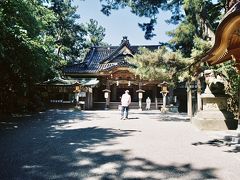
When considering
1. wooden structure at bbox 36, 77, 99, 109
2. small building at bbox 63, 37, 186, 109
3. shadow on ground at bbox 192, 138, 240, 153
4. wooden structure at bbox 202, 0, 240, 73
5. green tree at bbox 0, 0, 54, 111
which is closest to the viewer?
wooden structure at bbox 202, 0, 240, 73

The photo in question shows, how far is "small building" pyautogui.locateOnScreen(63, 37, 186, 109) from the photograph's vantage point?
30.1 metres

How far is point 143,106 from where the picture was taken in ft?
99.2

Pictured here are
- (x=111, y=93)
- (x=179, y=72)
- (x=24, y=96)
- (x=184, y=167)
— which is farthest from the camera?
(x=111, y=93)

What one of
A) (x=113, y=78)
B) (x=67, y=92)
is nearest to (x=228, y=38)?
(x=67, y=92)

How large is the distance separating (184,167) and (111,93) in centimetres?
2693

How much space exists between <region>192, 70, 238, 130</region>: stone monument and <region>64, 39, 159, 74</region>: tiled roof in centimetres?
1802

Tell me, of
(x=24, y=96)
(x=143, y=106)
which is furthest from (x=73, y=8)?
(x=24, y=96)

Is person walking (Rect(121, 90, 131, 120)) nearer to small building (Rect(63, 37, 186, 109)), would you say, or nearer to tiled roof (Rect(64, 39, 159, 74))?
small building (Rect(63, 37, 186, 109))

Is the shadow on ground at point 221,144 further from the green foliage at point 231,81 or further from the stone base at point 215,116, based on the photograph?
the green foliage at point 231,81

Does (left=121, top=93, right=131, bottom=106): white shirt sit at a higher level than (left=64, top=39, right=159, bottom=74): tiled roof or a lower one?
lower

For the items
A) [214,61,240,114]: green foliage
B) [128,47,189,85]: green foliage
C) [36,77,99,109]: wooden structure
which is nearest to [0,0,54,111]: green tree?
[128,47,189,85]: green foliage

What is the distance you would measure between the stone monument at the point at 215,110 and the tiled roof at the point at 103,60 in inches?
710

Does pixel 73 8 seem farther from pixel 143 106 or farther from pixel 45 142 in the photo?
pixel 45 142

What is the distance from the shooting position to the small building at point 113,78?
98.7 ft
